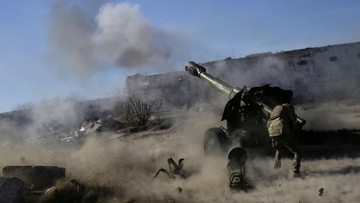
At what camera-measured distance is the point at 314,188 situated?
7.20m

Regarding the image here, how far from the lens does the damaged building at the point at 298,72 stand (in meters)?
25.8

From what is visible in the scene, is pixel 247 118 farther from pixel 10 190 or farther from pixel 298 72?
pixel 298 72

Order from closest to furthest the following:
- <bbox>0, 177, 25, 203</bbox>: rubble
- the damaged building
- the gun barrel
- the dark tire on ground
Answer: <bbox>0, 177, 25, 203</bbox>: rubble → the dark tire on ground → the gun barrel → the damaged building

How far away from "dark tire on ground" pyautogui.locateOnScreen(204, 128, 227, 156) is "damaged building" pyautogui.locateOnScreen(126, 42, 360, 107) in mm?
15575

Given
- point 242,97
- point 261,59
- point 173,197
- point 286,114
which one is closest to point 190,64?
point 242,97

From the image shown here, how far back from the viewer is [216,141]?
10.3 meters

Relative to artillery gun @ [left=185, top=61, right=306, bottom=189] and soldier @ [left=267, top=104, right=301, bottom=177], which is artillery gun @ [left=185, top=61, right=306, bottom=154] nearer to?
artillery gun @ [left=185, top=61, right=306, bottom=189]

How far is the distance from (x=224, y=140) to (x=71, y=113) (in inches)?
746

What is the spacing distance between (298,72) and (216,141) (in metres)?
17.9

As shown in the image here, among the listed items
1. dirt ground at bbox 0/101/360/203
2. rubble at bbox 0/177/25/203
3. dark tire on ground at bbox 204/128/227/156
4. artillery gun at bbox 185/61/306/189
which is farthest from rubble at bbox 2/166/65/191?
artillery gun at bbox 185/61/306/189

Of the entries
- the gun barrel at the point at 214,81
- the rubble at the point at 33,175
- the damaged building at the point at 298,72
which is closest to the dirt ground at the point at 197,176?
the rubble at the point at 33,175

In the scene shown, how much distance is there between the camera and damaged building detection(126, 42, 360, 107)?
1015 inches

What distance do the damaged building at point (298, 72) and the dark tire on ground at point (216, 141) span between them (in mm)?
15575

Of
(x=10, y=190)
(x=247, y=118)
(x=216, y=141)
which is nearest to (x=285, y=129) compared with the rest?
(x=247, y=118)
